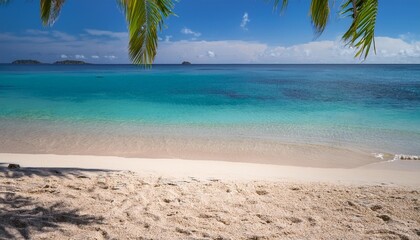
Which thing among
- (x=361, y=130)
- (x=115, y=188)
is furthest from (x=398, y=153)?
(x=115, y=188)

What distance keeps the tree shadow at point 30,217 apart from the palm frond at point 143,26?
2.02m

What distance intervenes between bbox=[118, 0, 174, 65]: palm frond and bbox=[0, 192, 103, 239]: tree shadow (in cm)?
202

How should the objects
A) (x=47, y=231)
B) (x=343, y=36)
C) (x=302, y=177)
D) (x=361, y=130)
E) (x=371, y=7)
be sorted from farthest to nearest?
(x=361, y=130), (x=302, y=177), (x=343, y=36), (x=371, y=7), (x=47, y=231)

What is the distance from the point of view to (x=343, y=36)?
3.89m

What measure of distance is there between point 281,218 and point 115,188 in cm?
231

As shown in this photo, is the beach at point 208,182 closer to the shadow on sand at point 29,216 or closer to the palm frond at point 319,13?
the shadow on sand at point 29,216

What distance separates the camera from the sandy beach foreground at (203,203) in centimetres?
337

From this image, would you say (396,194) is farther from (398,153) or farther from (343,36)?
(398,153)

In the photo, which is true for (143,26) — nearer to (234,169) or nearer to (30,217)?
(30,217)

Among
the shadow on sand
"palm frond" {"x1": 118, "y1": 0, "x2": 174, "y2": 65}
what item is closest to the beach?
the shadow on sand

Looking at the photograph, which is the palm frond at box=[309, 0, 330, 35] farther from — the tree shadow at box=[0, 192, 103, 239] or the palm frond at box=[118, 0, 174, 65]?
the tree shadow at box=[0, 192, 103, 239]

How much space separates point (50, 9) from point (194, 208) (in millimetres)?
5092

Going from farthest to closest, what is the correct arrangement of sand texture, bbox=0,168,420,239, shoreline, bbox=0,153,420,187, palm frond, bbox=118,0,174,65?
shoreline, bbox=0,153,420,187 < palm frond, bbox=118,0,174,65 < sand texture, bbox=0,168,420,239

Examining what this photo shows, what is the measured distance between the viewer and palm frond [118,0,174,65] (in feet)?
13.8
